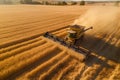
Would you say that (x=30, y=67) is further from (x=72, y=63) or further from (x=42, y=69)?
(x=72, y=63)

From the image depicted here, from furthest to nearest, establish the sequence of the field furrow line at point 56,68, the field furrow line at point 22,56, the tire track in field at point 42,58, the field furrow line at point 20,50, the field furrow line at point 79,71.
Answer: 1. the field furrow line at point 20,50
2. the field furrow line at point 22,56
3. the tire track in field at point 42,58
4. the field furrow line at point 79,71
5. the field furrow line at point 56,68

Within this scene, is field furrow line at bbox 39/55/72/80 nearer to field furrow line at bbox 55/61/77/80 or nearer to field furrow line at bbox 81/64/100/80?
field furrow line at bbox 55/61/77/80

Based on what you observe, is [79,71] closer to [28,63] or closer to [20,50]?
[28,63]

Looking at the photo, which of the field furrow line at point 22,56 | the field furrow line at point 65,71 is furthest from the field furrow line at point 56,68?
the field furrow line at point 22,56

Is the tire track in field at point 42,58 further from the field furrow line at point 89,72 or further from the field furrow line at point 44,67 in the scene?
the field furrow line at point 89,72

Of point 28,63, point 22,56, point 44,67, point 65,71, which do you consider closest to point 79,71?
point 65,71

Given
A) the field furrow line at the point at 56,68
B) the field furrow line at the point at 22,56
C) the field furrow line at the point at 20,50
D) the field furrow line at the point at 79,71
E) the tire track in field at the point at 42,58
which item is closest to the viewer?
the field furrow line at the point at 56,68
